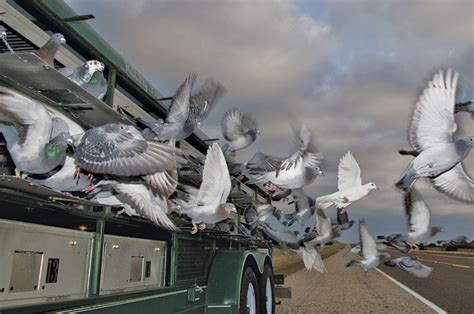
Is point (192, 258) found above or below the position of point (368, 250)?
below

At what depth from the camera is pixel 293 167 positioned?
17.6 ft

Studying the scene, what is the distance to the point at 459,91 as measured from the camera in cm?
375

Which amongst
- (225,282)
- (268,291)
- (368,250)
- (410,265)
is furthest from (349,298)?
(225,282)

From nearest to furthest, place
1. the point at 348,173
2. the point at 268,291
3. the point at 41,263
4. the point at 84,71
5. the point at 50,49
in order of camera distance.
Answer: the point at 41,263
the point at 50,49
the point at 84,71
the point at 348,173
the point at 268,291

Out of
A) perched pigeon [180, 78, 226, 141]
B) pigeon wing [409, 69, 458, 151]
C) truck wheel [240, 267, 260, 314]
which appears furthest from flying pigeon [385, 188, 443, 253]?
perched pigeon [180, 78, 226, 141]

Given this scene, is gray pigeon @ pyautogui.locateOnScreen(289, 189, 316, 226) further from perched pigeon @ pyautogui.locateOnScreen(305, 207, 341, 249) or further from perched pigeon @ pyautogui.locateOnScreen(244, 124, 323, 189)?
perched pigeon @ pyautogui.locateOnScreen(244, 124, 323, 189)

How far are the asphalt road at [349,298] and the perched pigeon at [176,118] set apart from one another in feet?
25.1

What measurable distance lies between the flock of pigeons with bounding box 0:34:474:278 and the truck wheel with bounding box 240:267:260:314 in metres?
1.41

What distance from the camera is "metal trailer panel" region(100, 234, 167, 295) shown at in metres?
3.62

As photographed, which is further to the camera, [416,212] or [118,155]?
[416,212]

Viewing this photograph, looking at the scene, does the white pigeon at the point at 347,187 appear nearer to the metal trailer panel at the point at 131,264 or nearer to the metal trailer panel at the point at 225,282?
the metal trailer panel at the point at 225,282

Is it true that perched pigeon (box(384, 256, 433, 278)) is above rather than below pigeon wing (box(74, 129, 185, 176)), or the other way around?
below

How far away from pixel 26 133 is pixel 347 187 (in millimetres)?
3769

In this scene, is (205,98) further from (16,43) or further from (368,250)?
(368,250)
